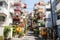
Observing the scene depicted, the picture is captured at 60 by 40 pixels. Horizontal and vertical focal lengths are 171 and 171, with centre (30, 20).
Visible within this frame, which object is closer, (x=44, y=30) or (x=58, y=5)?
(x=58, y=5)

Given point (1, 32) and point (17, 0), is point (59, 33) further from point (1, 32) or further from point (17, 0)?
point (17, 0)

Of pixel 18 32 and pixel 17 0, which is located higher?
pixel 17 0

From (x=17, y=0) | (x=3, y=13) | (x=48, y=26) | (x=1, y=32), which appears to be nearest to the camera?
(x=1, y=32)

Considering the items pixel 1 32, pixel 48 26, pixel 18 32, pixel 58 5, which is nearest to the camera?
pixel 1 32

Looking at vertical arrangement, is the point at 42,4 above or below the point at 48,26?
above

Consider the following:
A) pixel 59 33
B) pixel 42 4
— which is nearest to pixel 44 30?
pixel 59 33

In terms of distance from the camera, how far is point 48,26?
40562 millimetres

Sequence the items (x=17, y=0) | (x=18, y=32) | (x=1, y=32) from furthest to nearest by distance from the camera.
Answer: (x=17, y=0), (x=18, y=32), (x=1, y=32)

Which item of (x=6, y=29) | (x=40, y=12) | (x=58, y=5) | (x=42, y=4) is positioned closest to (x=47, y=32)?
(x=58, y=5)

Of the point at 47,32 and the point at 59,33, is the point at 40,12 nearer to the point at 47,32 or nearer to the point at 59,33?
the point at 47,32

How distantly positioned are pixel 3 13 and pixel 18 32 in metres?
9.23

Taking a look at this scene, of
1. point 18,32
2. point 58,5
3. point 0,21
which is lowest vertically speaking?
point 18,32

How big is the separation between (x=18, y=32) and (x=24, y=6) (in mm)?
19815

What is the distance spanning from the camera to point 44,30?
40.9 m
